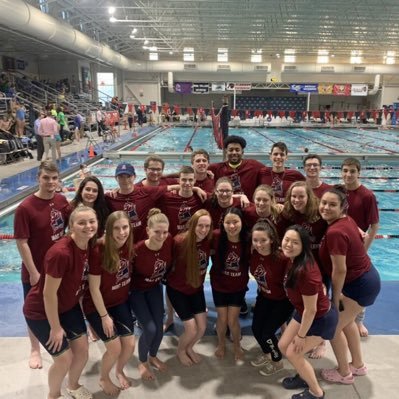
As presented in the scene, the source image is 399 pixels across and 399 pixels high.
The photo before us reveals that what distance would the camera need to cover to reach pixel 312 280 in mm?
2533

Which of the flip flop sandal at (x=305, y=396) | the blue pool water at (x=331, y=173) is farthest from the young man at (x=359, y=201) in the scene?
the blue pool water at (x=331, y=173)

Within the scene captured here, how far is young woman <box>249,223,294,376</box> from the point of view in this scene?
2.84 metres

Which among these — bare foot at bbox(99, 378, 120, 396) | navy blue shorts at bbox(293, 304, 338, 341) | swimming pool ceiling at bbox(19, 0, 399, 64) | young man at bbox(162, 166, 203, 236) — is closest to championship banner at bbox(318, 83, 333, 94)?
swimming pool ceiling at bbox(19, 0, 399, 64)

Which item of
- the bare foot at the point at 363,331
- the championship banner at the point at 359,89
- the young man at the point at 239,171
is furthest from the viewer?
the championship banner at the point at 359,89

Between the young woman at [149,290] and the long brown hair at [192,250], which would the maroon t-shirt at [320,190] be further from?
the young woman at [149,290]

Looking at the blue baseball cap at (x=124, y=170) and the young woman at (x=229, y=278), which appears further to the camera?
the blue baseball cap at (x=124, y=170)

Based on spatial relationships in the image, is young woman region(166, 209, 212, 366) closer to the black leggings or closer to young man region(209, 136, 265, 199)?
the black leggings

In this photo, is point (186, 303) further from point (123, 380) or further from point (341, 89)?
point (341, 89)

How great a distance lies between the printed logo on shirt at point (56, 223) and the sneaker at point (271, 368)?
6.28 ft

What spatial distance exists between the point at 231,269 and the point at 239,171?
1288 mm

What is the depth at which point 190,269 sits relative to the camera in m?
3.08

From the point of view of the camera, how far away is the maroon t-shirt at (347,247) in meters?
2.61

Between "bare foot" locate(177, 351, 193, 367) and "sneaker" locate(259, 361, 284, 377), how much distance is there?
569mm

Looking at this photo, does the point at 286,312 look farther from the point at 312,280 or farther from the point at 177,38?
the point at 177,38
